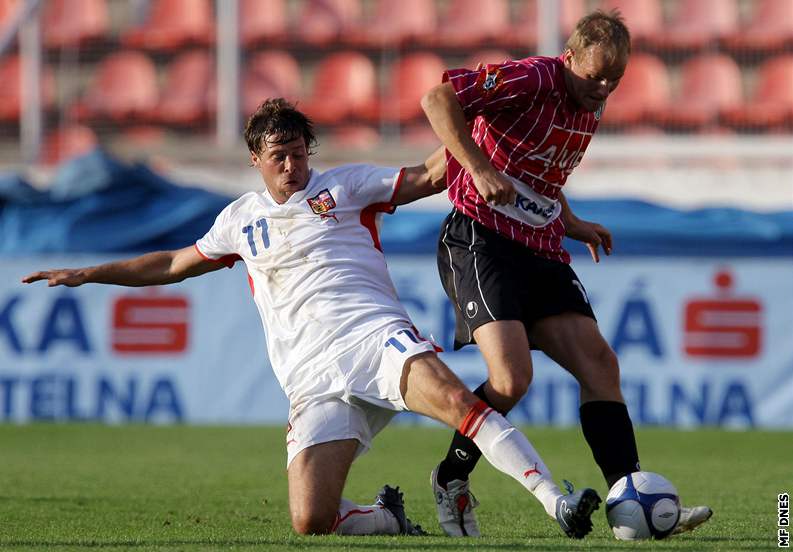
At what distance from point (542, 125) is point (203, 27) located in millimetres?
10471

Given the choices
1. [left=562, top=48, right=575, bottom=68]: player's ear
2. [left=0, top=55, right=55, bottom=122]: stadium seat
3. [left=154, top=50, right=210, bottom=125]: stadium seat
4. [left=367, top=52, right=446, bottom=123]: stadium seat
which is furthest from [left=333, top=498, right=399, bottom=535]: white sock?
[left=0, top=55, right=55, bottom=122]: stadium seat

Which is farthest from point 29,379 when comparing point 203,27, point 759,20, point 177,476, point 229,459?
point 759,20

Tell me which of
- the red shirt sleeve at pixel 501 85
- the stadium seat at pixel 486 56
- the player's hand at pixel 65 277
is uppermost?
the stadium seat at pixel 486 56

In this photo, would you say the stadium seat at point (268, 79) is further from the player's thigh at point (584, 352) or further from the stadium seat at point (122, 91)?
the player's thigh at point (584, 352)

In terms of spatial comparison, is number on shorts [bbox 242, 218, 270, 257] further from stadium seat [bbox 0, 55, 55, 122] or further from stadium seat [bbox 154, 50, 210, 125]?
stadium seat [bbox 0, 55, 55, 122]

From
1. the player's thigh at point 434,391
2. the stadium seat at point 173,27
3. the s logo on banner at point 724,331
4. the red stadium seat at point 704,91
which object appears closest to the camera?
the player's thigh at point 434,391

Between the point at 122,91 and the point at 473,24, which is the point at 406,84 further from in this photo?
the point at 122,91

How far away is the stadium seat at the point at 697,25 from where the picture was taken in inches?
550

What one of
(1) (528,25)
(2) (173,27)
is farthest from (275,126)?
(2) (173,27)

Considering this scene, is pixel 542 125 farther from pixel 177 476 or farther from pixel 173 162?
pixel 173 162

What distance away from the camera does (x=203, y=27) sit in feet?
49.5

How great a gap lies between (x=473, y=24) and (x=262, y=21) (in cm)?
227

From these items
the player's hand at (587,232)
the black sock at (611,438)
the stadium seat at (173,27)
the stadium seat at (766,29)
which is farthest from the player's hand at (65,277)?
the stadium seat at (766,29)

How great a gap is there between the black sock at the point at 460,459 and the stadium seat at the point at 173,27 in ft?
34.1
